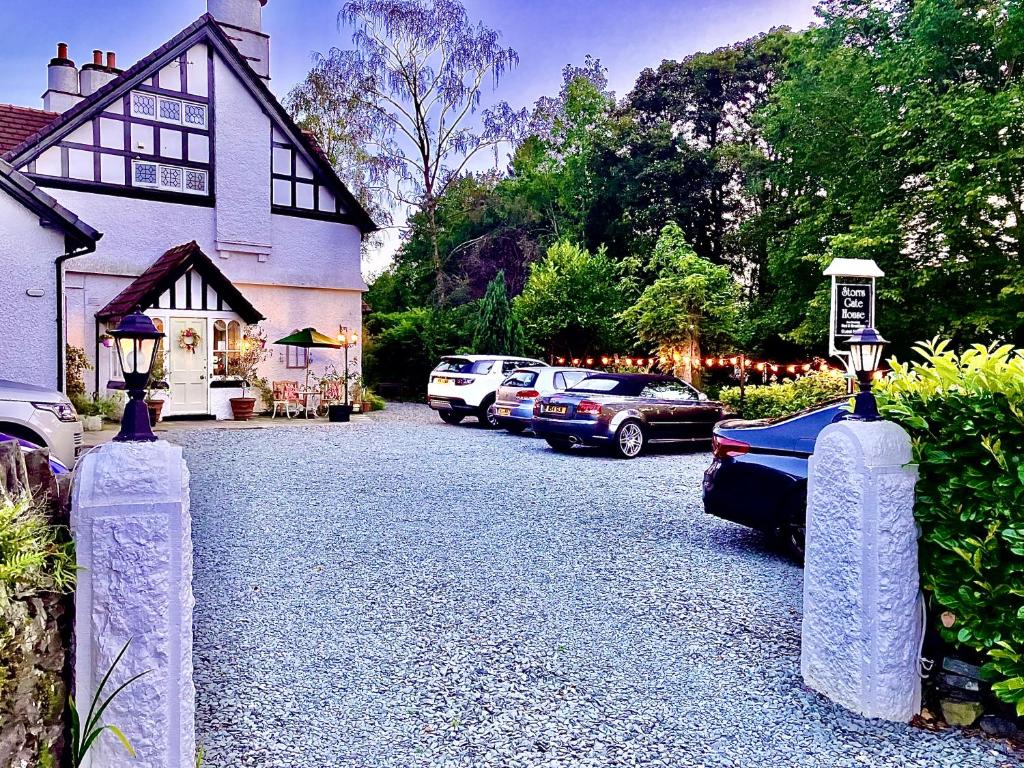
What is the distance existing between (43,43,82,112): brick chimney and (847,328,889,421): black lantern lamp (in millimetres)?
21418

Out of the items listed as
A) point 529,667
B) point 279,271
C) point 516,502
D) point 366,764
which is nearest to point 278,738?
point 366,764

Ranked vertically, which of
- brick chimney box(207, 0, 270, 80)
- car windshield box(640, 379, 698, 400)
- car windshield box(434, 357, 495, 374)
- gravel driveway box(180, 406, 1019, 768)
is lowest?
gravel driveway box(180, 406, 1019, 768)

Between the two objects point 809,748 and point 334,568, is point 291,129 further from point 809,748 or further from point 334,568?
point 809,748

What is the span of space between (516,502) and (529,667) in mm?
4272

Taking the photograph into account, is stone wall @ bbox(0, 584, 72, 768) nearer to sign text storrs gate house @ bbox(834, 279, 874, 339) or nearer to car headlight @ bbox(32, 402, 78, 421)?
car headlight @ bbox(32, 402, 78, 421)

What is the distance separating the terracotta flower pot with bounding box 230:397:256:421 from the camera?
17734 millimetres

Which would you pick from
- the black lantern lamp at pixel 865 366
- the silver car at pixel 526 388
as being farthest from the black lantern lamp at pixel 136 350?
the silver car at pixel 526 388

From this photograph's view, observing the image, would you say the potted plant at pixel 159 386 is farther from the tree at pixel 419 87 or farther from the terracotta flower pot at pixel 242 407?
the tree at pixel 419 87

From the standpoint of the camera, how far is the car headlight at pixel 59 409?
8.25 meters

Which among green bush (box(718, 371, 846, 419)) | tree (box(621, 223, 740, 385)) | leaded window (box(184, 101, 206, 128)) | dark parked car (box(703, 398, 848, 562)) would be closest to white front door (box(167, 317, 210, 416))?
leaded window (box(184, 101, 206, 128))

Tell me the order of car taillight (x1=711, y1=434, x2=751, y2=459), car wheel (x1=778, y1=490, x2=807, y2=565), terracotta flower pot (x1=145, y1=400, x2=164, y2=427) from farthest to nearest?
terracotta flower pot (x1=145, y1=400, x2=164, y2=427)
car taillight (x1=711, y1=434, x2=751, y2=459)
car wheel (x1=778, y1=490, x2=807, y2=565)

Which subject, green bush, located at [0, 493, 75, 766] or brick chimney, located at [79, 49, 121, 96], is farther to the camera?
brick chimney, located at [79, 49, 121, 96]

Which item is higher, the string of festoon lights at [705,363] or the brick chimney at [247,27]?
the brick chimney at [247,27]

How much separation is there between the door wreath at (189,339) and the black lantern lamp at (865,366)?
653 inches
